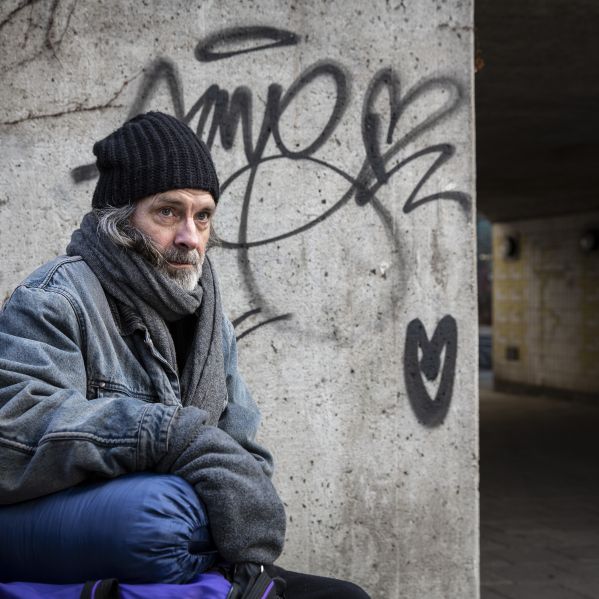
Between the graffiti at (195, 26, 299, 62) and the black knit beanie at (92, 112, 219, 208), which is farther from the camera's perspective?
the graffiti at (195, 26, 299, 62)

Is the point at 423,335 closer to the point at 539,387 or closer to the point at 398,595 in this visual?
the point at 398,595

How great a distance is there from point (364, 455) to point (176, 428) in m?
1.79

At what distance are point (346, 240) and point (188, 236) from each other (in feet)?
4.56

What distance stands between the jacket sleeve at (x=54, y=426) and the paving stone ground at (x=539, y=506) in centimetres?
298

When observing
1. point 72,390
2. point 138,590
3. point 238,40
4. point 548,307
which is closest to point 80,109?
point 238,40

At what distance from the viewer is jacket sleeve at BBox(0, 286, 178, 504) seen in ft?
5.34

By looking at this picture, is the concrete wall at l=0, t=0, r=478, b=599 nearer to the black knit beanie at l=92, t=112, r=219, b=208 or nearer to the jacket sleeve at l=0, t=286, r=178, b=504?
the black knit beanie at l=92, t=112, r=219, b=208

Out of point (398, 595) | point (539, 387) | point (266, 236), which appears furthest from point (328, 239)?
point (539, 387)

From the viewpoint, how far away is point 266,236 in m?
3.30

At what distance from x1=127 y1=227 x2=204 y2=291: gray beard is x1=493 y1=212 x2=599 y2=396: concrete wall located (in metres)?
11.6

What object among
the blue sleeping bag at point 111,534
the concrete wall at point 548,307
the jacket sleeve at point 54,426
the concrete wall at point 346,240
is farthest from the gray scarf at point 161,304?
the concrete wall at point 548,307

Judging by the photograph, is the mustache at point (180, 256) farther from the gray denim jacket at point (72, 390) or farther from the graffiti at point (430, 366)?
the graffiti at point (430, 366)

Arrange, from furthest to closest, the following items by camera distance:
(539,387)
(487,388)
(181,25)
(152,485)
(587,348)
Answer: (487,388) < (539,387) < (587,348) < (181,25) < (152,485)

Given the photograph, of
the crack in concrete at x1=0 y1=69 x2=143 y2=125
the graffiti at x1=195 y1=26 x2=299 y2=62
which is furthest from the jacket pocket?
the graffiti at x1=195 y1=26 x2=299 y2=62
